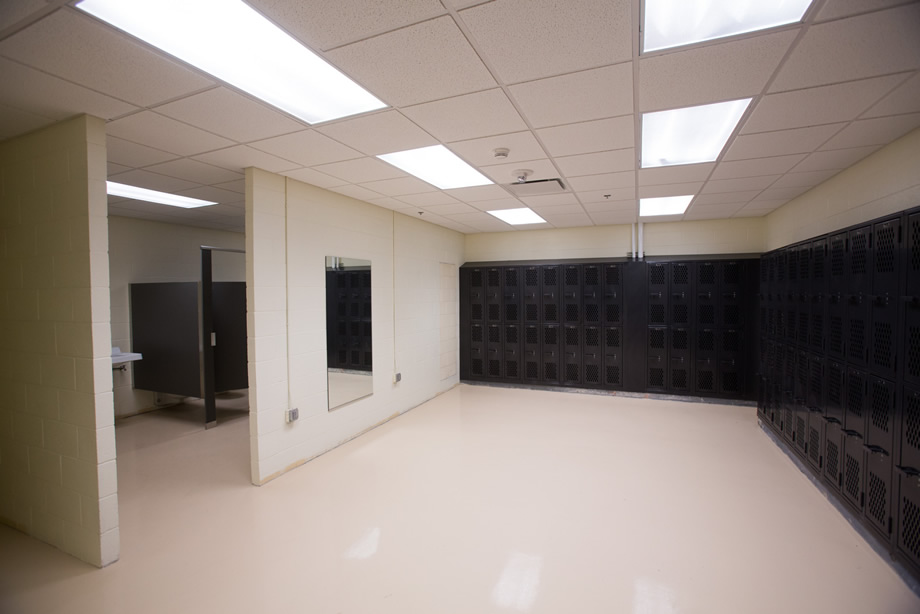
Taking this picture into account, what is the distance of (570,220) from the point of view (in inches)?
220

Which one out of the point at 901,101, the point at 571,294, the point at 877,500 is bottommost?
the point at 877,500

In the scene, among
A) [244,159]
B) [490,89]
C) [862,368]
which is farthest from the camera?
[244,159]

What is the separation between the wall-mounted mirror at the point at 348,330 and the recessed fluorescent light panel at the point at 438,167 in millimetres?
1238

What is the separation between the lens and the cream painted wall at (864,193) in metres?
2.56

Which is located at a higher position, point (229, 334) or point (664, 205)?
point (664, 205)

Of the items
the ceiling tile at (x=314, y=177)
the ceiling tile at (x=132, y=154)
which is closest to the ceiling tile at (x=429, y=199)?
the ceiling tile at (x=314, y=177)

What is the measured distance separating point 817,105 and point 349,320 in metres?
3.77

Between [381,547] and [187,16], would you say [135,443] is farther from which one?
[187,16]

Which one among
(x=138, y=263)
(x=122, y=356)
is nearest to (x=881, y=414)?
(x=122, y=356)

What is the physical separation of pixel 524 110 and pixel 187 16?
152 centimetres

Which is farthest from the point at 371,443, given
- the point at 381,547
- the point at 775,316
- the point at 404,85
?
the point at 775,316

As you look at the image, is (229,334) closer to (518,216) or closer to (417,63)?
(518,216)

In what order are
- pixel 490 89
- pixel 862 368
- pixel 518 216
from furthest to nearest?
pixel 518 216, pixel 862 368, pixel 490 89

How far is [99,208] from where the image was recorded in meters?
2.27
